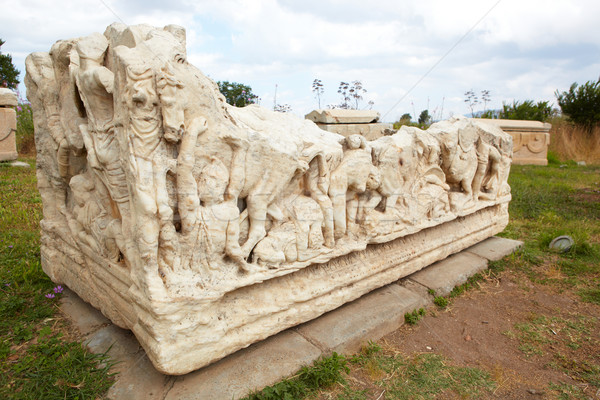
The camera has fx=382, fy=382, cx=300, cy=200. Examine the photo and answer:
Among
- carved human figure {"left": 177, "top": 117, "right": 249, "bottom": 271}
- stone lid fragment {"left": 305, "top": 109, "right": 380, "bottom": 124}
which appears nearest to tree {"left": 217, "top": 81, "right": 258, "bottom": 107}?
stone lid fragment {"left": 305, "top": 109, "right": 380, "bottom": 124}

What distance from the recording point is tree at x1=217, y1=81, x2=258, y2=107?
7046 mm

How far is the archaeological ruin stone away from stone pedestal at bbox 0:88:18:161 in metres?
5.85

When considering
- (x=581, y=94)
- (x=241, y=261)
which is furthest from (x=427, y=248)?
(x=581, y=94)

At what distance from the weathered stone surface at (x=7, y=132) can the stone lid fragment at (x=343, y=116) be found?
598cm

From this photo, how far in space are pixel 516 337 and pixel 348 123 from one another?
3.81 metres

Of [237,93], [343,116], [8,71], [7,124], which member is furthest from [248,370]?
[8,71]

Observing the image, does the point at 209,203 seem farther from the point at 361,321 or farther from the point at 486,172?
the point at 486,172

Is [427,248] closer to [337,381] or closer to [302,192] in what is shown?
[302,192]

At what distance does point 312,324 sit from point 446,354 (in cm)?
96

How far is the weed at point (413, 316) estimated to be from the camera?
119 inches

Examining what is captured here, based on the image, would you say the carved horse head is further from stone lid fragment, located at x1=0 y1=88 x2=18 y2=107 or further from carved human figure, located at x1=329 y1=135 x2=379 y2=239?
stone lid fragment, located at x1=0 y1=88 x2=18 y2=107

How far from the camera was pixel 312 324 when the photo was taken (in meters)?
2.76

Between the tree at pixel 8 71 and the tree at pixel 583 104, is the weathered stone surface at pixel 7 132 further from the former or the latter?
the tree at pixel 583 104

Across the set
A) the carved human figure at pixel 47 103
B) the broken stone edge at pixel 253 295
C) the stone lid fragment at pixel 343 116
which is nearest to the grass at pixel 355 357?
the broken stone edge at pixel 253 295
